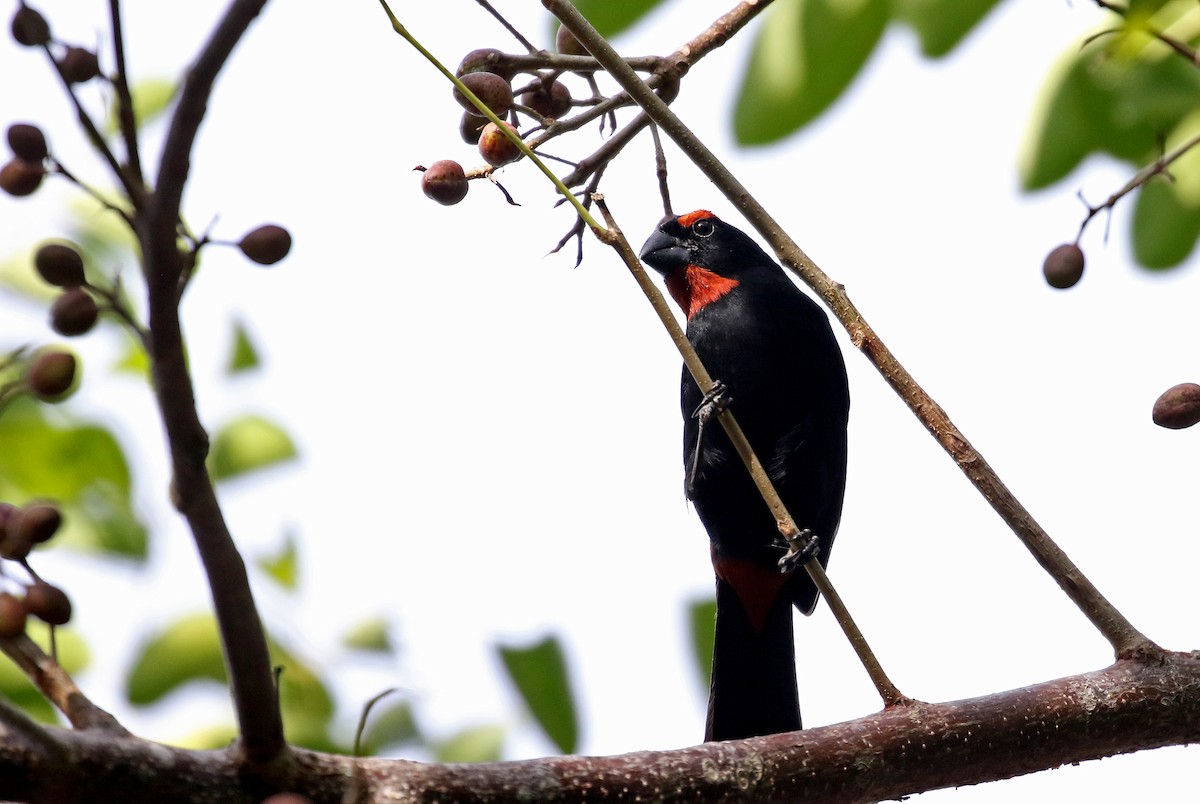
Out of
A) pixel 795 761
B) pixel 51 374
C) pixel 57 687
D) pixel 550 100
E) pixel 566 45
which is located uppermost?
pixel 566 45

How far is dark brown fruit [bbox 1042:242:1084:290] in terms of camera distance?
2551mm

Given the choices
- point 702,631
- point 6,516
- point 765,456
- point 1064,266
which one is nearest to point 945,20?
point 1064,266

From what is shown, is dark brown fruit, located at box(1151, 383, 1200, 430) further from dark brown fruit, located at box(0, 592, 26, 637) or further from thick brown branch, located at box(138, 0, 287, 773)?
dark brown fruit, located at box(0, 592, 26, 637)

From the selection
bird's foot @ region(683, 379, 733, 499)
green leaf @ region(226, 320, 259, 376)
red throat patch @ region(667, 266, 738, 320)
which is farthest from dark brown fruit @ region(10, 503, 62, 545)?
red throat patch @ region(667, 266, 738, 320)

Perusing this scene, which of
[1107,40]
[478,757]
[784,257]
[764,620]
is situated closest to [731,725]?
[764,620]

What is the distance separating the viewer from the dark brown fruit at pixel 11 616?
5.62ft

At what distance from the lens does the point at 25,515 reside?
1.77 metres

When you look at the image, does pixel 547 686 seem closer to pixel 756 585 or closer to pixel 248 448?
pixel 248 448

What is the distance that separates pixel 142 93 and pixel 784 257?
6.06 ft

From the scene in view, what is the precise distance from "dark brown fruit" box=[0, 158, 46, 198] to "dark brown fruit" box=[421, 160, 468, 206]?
0.86 meters

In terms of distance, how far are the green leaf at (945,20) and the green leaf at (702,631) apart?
1358 mm

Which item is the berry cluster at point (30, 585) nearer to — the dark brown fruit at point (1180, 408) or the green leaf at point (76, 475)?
the green leaf at point (76, 475)

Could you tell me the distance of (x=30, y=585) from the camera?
178 cm

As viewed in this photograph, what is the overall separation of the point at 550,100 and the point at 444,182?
0.56 meters
